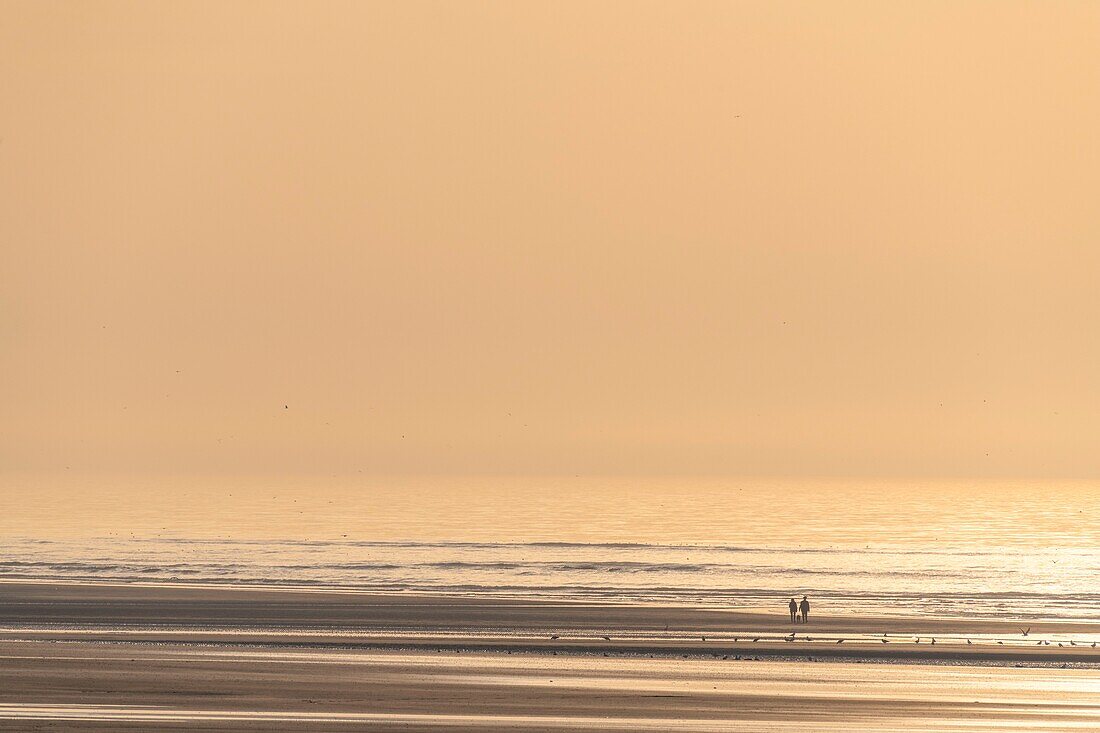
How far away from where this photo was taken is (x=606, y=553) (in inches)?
3787

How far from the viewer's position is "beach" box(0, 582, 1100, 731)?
2784cm

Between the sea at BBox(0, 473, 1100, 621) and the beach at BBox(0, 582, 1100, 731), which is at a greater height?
the sea at BBox(0, 473, 1100, 621)

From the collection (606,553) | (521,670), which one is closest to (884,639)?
(521,670)

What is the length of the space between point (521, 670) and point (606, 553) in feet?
203

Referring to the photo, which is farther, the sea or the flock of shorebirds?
the sea

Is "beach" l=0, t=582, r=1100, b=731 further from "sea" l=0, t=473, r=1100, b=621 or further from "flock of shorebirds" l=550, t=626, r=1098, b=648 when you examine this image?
"sea" l=0, t=473, r=1100, b=621

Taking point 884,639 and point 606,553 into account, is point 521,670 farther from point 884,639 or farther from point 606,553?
point 606,553

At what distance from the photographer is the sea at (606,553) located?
6444 cm

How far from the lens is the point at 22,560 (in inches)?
3191

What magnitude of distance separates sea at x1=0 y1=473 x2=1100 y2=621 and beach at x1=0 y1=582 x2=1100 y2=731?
433 inches

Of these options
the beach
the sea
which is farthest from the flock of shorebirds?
the sea

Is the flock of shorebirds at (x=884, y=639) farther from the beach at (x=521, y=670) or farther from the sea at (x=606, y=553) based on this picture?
the sea at (x=606, y=553)

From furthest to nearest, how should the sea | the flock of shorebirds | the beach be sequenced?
1. the sea
2. the flock of shorebirds
3. the beach

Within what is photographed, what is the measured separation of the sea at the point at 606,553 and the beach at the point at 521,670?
11.0 meters
